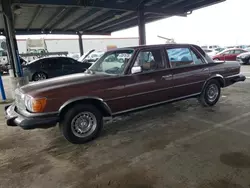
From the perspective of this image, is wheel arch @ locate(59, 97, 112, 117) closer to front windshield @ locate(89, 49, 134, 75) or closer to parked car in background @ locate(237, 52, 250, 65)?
front windshield @ locate(89, 49, 134, 75)

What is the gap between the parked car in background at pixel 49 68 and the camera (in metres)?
9.95

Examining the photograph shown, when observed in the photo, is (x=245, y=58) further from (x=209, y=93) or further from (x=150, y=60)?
(x=150, y=60)

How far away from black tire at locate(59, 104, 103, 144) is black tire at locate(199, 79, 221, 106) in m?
2.75

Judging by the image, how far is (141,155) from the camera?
285 cm

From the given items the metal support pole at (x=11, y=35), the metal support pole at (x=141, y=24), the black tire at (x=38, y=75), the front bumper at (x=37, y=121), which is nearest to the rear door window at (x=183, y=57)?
the front bumper at (x=37, y=121)

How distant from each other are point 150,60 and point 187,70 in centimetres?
97

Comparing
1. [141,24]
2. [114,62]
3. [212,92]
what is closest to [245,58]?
[141,24]

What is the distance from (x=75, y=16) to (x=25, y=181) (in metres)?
10.9

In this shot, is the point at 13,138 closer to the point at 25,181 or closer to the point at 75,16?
the point at 25,181

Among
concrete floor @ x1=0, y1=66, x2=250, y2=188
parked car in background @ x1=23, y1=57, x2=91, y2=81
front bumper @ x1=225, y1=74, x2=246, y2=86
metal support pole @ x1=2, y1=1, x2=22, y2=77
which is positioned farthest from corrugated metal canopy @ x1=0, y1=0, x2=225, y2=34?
concrete floor @ x1=0, y1=66, x2=250, y2=188

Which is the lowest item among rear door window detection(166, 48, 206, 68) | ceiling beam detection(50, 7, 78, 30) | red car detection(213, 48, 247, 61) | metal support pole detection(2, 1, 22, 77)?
red car detection(213, 48, 247, 61)

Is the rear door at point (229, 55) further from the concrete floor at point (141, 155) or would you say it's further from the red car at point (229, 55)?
the concrete floor at point (141, 155)

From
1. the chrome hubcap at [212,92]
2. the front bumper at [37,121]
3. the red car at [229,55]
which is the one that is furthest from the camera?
the red car at [229,55]

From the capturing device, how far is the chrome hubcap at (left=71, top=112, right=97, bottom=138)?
323 centimetres
